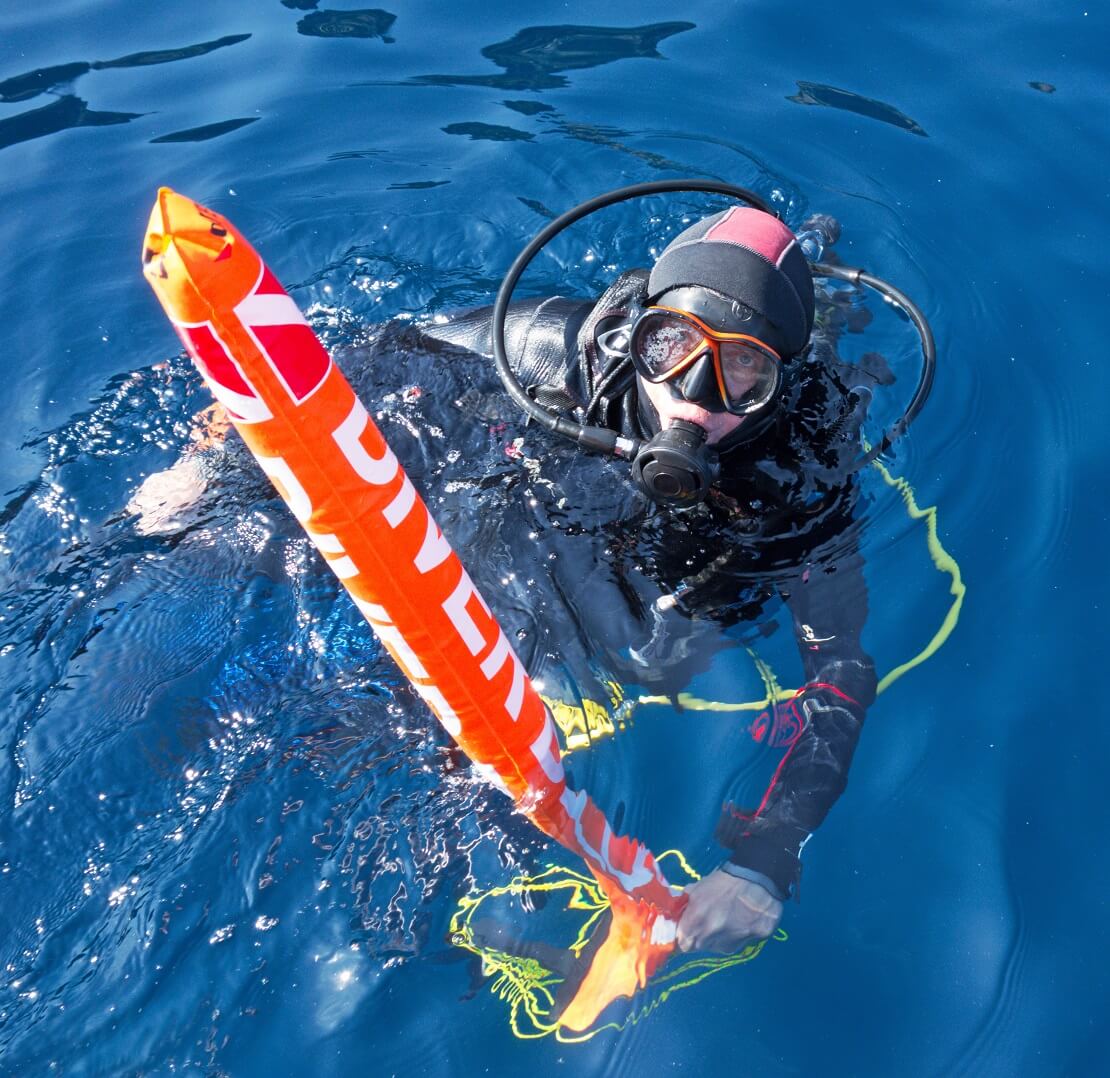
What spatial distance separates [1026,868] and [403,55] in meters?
5.03

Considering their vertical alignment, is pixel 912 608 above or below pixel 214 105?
below

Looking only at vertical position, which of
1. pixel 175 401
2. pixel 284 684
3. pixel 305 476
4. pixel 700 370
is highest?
pixel 305 476

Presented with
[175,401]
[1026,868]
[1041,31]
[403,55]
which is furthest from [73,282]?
[1041,31]

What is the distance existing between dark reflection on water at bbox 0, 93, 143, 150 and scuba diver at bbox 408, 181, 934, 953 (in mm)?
3312

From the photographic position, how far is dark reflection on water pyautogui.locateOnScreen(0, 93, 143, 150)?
5727mm

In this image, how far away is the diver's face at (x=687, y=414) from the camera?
117 inches

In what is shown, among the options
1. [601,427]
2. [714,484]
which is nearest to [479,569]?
[601,427]

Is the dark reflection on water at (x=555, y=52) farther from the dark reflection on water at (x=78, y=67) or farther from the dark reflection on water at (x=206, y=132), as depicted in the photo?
the dark reflection on water at (x=78, y=67)

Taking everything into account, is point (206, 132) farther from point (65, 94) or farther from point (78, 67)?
point (78, 67)

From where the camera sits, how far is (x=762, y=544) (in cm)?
325

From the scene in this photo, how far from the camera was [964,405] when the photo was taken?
13.8ft

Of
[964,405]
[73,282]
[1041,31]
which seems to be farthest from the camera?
[1041,31]

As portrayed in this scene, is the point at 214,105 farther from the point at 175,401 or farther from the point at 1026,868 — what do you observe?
the point at 1026,868

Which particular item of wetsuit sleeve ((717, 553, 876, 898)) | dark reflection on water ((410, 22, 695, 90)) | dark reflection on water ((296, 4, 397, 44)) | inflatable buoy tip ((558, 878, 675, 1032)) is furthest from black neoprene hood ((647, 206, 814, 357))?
dark reflection on water ((296, 4, 397, 44))
